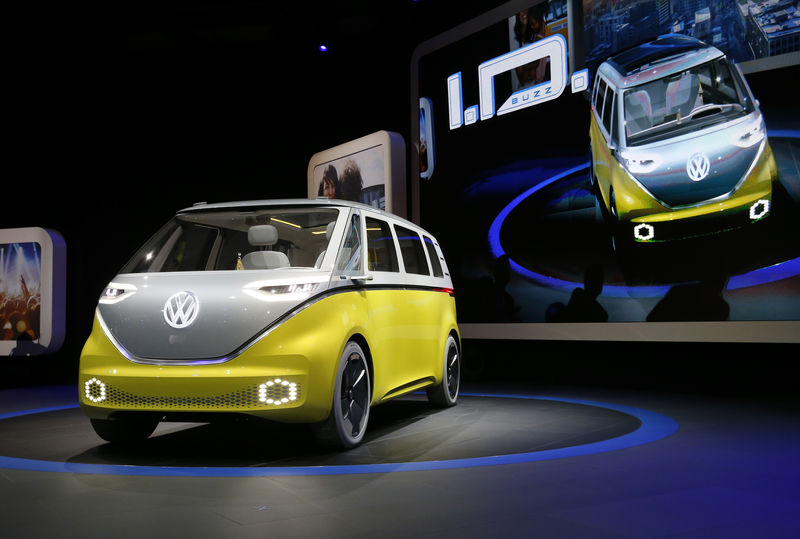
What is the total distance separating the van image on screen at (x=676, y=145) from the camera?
718 centimetres

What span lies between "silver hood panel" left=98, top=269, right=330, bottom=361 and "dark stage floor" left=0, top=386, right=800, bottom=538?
2.25 feet

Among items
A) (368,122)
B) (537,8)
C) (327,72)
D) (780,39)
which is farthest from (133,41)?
(780,39)

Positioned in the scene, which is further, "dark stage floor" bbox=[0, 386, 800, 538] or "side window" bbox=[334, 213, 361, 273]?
"side window" bbox=[334, 213, 361, 273]

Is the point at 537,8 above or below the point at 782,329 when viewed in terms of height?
above

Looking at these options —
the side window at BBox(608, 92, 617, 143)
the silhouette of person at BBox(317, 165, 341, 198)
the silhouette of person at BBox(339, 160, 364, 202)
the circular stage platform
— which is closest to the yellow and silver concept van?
the circular stage platform

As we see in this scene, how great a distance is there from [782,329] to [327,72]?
851 centimetres

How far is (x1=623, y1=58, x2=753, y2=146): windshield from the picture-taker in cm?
728

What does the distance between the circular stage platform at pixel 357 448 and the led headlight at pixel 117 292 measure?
98 cm

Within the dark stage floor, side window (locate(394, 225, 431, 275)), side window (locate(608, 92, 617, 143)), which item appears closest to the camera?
the dark stage floor

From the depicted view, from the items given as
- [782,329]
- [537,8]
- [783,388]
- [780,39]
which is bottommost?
[783,388]

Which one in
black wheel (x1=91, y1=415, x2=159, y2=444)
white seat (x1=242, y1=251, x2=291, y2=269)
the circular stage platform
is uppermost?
white seat (x1=242, y1=251, x2=291, y2=269)

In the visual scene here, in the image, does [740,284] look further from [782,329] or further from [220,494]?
[220,494]

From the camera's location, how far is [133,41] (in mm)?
13836

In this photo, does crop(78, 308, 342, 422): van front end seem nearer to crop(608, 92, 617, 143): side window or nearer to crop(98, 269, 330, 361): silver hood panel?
crop(98, 269, 330, 361): silver hood panel
